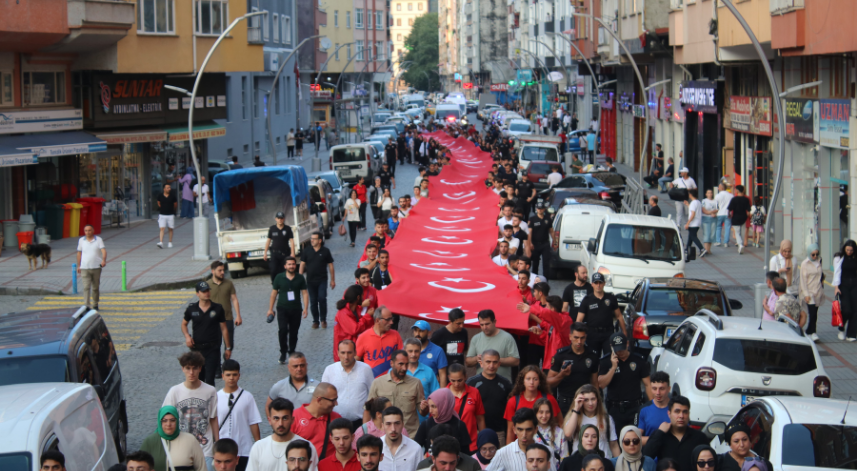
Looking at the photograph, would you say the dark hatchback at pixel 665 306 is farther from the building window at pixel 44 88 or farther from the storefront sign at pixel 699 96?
the building window at pixel 44 88

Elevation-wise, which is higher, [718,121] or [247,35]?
[247,35]

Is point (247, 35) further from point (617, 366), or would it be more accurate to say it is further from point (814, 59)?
point (617, 366)

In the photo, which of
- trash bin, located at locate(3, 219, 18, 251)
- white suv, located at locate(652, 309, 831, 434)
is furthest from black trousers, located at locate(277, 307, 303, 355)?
trash bin, located at locate(3, 219, 18, 251)

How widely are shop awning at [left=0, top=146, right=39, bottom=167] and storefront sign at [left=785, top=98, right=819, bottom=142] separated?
20.0 metres

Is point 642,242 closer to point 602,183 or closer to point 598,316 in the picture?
point 598,316

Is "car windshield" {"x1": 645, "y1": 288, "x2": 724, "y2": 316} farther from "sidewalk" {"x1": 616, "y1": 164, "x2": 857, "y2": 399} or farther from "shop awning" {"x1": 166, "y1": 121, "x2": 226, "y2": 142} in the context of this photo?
"shop awning" {"x1": 166, "y1": 121, "x2": 226, "y2": 142}

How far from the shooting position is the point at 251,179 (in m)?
25.0

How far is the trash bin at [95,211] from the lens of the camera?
104 ft

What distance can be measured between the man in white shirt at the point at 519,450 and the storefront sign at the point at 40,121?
24561 mm

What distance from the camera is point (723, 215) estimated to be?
88.4 ft

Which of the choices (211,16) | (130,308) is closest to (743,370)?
(130,308)

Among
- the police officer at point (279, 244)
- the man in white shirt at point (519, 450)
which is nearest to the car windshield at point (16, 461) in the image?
the man in white shirt at point (519, 450)

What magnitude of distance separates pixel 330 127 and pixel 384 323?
198ft

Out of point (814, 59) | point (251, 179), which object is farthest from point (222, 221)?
point (814, 59)
